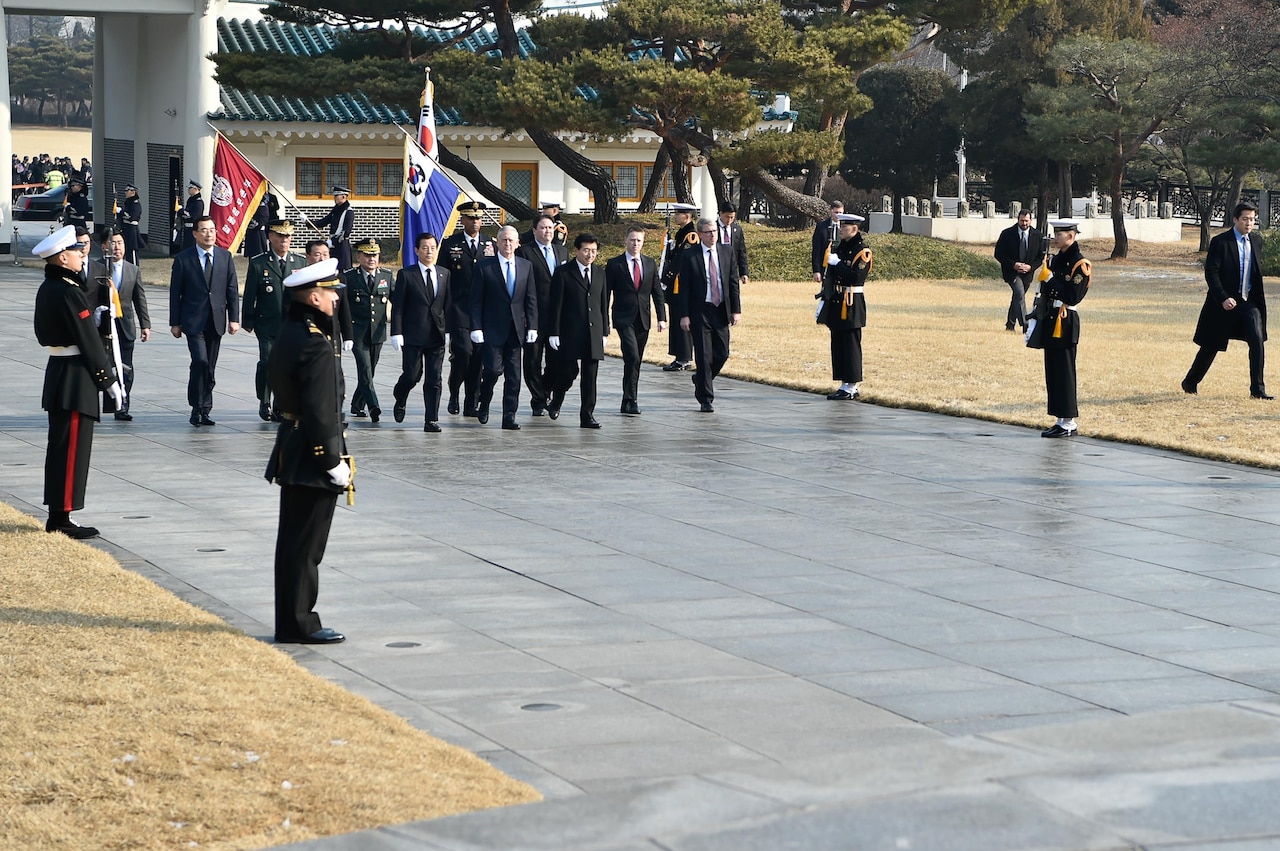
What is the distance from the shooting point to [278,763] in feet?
18.8

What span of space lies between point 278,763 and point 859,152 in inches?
1737

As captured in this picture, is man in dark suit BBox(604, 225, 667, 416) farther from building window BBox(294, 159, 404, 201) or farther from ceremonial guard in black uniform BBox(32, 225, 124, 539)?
building window BBox(294, 159, 404, 201)

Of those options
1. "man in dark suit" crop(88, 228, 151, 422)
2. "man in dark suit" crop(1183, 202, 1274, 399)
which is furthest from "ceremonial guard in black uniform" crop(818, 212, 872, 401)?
"man in dark suit" crop(88, 228, 151, 422)

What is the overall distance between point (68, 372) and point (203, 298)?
16.4 ft

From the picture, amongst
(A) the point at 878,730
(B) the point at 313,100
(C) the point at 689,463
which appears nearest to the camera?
(A) the point at 878,730

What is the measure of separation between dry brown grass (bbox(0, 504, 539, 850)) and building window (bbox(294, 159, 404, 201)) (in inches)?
1205

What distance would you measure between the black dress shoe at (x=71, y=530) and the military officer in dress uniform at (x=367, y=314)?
204 inches

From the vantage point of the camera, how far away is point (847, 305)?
16453 mm

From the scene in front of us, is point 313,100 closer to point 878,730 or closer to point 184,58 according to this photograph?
point 184,58

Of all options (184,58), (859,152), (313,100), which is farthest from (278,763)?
(859,152)

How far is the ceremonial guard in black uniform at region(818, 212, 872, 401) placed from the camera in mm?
16469

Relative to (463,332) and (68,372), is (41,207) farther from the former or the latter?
(68,372)

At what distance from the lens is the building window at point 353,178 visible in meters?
37.3

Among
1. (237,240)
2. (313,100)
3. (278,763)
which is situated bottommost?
(278,763)
